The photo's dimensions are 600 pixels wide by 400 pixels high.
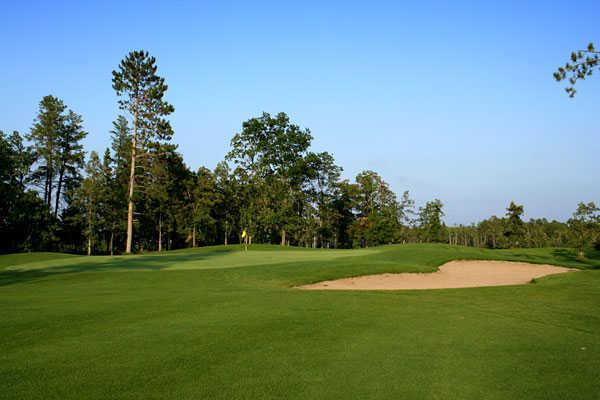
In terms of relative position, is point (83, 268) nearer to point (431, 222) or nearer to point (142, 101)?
point (142, 101)

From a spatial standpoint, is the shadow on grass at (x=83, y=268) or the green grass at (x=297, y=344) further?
the shadow on grass at (x=83, y=268)

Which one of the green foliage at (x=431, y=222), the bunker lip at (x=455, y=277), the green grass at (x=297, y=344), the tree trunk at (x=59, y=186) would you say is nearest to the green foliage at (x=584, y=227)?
the bunker lip at (x=455, y=277)

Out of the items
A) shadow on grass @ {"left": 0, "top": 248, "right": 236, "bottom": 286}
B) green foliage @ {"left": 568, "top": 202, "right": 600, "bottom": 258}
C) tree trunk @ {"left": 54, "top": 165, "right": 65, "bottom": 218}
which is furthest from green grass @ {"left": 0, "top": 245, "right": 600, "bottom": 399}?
tree trunk @ {"left": 54, "top": 165, "right": 65, "bottom": 218}

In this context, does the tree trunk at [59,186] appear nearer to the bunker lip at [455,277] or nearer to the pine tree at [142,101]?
the pine tree at [142,101]

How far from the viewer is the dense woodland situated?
4444cm

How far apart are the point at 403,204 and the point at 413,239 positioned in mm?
8185

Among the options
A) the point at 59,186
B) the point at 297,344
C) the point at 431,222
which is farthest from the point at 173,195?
the point at 297,344

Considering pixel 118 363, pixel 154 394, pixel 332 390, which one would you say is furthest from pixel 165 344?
pixel 332 390

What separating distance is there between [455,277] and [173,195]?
163 ft

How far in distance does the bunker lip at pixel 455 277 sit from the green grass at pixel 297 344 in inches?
169

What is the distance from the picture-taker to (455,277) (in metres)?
20.4

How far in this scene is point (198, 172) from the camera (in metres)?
67.8

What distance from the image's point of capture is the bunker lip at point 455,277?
17.4 meters

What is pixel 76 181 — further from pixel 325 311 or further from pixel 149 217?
pixel 325 311
